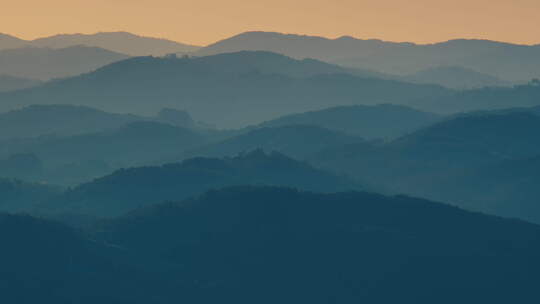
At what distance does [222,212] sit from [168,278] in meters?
19.0

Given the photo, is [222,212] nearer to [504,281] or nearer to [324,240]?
[324,240]

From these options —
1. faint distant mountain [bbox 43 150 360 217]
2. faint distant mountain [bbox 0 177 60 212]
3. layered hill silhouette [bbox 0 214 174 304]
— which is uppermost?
layered hill silhouette [bbox 0 214 174 304]

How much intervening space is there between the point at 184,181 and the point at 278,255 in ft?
237

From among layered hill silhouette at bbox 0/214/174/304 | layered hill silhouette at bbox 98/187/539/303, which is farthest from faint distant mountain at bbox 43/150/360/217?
layered hill silhouette at bbox 0/214/174/304

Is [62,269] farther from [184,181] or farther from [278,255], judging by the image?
[184,181]

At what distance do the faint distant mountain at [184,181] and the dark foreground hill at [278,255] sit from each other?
1921 inches

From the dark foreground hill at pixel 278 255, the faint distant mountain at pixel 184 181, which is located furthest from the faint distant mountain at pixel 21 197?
the dark foreground hill at pixel 278 255

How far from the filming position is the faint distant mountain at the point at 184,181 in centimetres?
17275

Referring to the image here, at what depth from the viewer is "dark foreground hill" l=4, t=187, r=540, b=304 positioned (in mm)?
100500

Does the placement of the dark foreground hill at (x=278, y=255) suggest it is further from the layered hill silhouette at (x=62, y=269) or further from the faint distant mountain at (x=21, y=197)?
the faint distant mountain at (x=21, y=197)

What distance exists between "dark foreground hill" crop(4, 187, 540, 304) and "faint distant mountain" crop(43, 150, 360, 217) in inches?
1921

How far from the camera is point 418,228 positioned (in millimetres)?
116625

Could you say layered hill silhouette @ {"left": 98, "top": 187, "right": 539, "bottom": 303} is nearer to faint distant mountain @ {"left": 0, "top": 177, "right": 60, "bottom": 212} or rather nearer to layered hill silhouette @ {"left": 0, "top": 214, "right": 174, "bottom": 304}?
layered hill silhouette @ {"left": 0, "top": 214, "right": 174, "bottom": 304}

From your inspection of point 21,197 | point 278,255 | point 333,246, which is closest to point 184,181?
point 21,197
